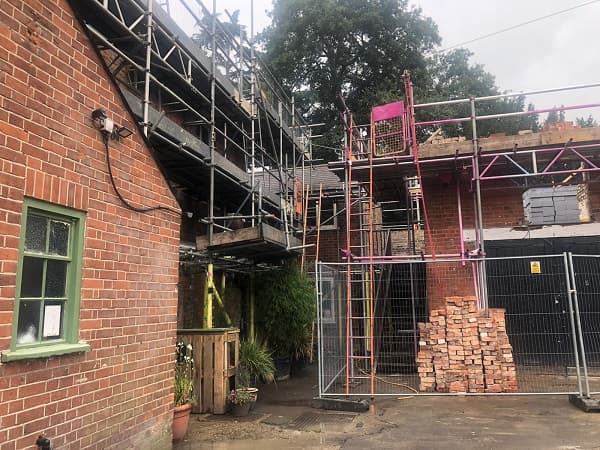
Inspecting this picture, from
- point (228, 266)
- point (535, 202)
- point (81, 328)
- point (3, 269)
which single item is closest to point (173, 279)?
point (81, 328)

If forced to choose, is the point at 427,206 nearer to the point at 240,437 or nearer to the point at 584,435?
the point at 584,435

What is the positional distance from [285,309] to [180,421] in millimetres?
4420

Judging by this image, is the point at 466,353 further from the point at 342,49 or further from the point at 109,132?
the point at 342,49

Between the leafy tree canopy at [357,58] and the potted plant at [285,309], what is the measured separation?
802 inches

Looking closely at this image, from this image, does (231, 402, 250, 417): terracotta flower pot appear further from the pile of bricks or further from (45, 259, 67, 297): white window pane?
(45, 259, 67, 297): white window pane

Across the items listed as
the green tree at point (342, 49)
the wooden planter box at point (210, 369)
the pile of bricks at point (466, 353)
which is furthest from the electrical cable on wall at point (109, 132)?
the green tree at point (342, 49)

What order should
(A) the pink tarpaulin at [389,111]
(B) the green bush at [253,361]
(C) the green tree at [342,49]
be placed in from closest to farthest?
(B) the green bush at [253,361] → (A) the pink tarpaulin at [389,111] → (C) the green tree at [342,49]

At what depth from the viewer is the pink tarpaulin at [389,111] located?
34.5 feet

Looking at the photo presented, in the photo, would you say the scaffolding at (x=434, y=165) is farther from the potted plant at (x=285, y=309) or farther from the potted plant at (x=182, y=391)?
the potted plant at (x=182, y=391)

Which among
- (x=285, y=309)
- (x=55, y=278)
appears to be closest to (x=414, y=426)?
(x=285, y=309)

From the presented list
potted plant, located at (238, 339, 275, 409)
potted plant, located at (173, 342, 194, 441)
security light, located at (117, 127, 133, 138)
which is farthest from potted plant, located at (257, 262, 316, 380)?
security light, located at (117, 127, 133, 138)

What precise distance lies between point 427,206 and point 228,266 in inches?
185

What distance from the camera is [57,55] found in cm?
452

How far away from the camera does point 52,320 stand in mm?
4398
